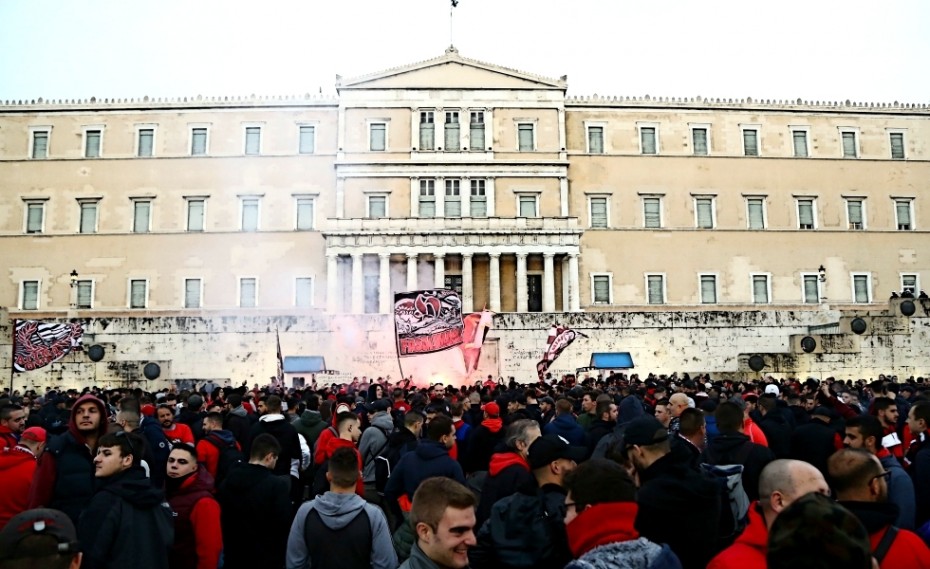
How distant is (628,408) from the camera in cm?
791

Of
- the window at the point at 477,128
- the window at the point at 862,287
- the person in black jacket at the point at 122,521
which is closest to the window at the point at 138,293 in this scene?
the window at the point at 477,128

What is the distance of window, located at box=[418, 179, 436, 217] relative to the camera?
41594 millimetres

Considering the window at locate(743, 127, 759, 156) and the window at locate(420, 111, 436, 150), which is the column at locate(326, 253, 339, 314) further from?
the window at locate(743, 127, 759, 156)

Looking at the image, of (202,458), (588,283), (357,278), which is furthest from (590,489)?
(588,283)

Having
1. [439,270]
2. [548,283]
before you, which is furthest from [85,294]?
[548,283]

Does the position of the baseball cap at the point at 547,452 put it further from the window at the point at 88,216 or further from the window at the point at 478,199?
the window at the point at 88,216

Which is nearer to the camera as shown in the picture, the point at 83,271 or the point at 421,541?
the point at 421,541

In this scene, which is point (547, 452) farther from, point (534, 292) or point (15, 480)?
point (534, 292)

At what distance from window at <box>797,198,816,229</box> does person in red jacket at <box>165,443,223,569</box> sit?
44.2 metres

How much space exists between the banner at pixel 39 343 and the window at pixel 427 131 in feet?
82.3

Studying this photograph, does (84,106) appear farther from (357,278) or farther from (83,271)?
(357,278)

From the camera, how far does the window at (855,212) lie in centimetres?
4456

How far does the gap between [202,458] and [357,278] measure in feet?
103

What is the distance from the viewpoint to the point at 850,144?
4534 cm
